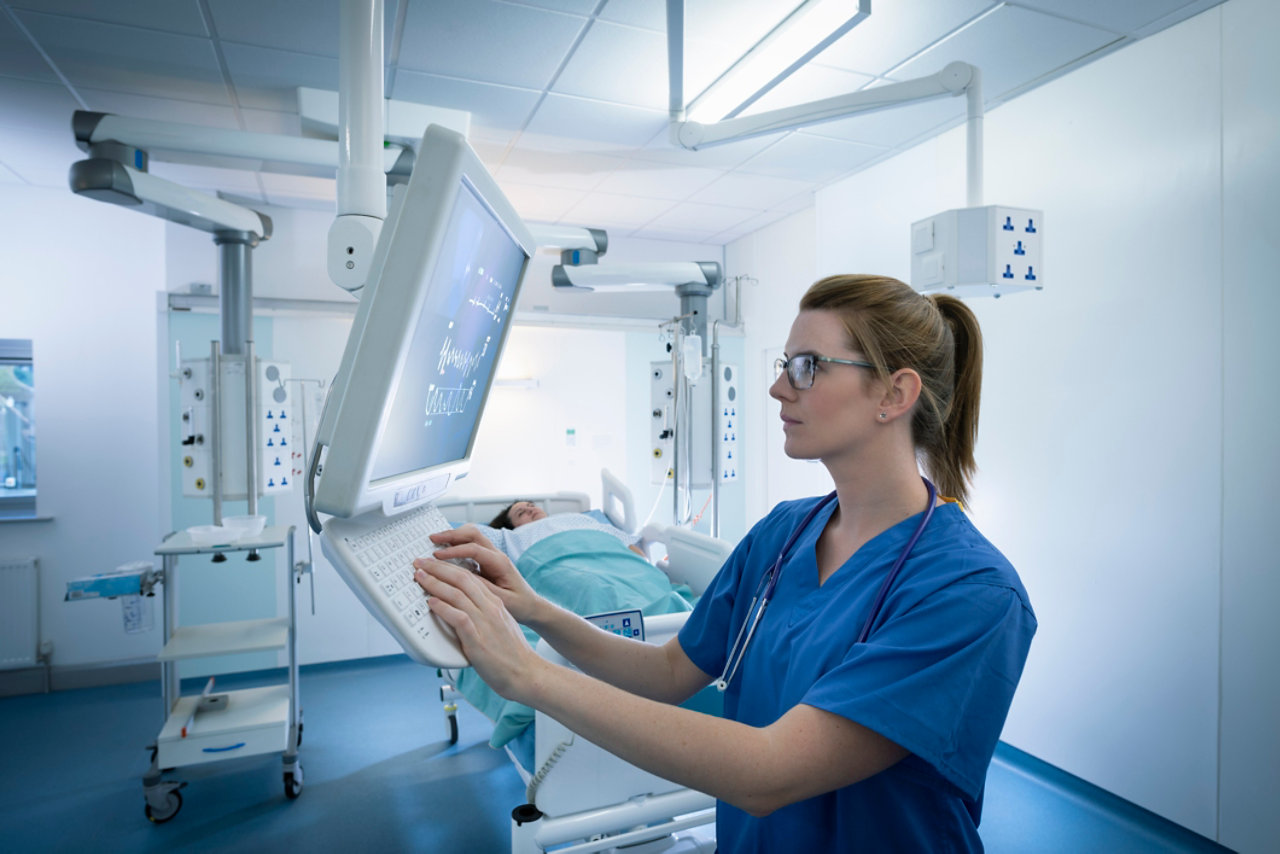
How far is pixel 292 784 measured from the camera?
111 inches

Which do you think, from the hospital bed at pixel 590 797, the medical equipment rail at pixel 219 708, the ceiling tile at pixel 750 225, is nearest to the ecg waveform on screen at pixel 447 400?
the hospital bed at pixel 590 797

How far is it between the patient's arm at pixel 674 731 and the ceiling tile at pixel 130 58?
2527 mm

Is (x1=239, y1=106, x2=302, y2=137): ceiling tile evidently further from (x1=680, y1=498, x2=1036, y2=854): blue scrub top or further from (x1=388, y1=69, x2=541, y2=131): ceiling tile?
(x1=680, y1=498, x2=1036, y2=854): blue scrub top

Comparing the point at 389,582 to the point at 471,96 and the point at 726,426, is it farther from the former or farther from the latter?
the point at 726,426

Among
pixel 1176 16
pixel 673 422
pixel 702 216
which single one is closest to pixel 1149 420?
pixel 1176 16

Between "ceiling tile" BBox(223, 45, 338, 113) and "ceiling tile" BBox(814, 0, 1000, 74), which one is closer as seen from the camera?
"ceiling tile" BBox(814, 0, 1000, 74)

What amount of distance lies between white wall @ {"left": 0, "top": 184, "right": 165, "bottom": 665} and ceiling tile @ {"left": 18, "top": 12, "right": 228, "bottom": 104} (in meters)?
1.58

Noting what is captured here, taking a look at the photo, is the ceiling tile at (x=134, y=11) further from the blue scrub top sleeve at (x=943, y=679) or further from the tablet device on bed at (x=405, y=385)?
the blue scrub top sleeve at (x=943, y=679)

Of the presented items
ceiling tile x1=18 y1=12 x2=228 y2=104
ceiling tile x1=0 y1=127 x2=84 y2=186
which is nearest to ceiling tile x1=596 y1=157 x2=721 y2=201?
ceiling tile x1=18 y1=12 x2=228 y2=104

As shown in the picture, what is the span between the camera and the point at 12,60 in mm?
2564

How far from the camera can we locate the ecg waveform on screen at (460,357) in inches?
33.2

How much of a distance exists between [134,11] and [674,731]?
265 cm

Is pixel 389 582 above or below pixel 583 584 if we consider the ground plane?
above

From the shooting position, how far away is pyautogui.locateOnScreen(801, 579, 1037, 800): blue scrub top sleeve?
774mm
